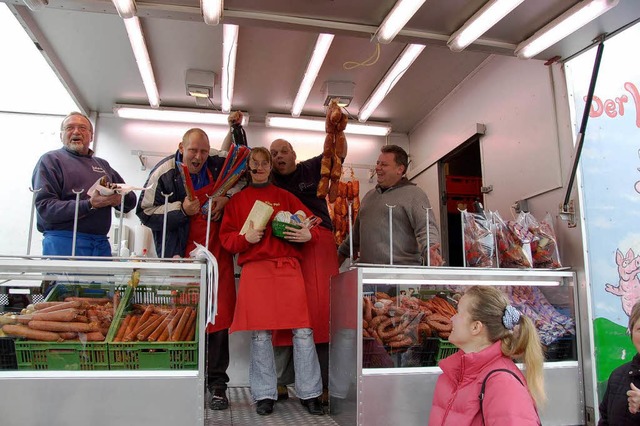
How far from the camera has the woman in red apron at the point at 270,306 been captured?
325 cm

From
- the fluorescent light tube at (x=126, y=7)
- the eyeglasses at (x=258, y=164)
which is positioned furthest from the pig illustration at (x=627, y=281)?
the fluorescent light tube at (x=126, y=7)

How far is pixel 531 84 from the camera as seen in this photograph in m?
4.13

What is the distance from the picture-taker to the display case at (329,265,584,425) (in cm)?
291

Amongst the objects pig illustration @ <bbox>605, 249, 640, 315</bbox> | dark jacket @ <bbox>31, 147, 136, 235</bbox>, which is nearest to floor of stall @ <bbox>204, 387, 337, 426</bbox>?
dark jacket @ <bbox>31, 147, 136, 235</bbox>

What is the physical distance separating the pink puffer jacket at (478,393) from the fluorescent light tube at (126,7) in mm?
2575

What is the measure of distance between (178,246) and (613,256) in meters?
2.84

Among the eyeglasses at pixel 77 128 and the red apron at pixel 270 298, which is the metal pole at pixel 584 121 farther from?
the eyeglasses at pixel 77 128

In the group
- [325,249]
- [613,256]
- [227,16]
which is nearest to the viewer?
[227,16]

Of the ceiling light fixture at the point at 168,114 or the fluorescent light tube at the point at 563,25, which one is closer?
the fluorescent light tube at the point at 563,25

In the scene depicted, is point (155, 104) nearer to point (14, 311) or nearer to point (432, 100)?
point (432, 100)

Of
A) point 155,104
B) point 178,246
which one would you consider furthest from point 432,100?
point 178,246

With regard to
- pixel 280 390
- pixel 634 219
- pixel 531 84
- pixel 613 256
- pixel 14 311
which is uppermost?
pixel 531 84

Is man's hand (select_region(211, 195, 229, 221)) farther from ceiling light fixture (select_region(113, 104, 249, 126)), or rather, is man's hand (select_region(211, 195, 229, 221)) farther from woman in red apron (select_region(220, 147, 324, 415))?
ceiling light fixture (select_region(113, 104, 249, 126))

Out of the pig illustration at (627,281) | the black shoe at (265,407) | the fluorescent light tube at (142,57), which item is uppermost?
the fluorescent light tube at (142,57)
